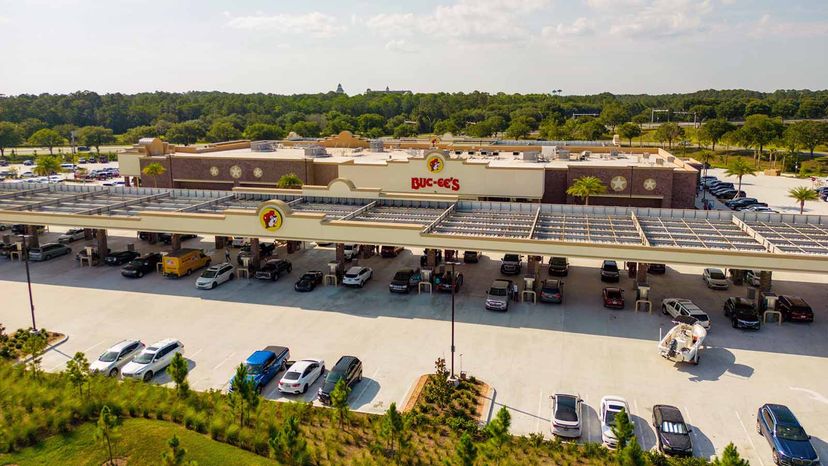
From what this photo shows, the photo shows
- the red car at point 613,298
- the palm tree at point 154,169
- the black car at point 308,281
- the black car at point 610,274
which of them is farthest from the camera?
the palm tree at point 154,169

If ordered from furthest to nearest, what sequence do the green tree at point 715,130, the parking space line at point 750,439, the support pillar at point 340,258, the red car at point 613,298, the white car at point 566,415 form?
1. the green tree at point 715,130
2. the support pillar at point 340,258
3. the red car at point 613,298
4. the white car at point 566,415
5. the parking space line at point 750,439

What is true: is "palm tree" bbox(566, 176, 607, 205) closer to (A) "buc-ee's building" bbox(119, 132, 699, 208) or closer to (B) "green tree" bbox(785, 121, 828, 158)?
(A) "buc-ee's building" bbox(119, 132, 699, 208)

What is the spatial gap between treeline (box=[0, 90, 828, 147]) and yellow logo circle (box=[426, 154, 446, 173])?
181 ft

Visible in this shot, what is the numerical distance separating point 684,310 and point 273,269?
81.0 ft

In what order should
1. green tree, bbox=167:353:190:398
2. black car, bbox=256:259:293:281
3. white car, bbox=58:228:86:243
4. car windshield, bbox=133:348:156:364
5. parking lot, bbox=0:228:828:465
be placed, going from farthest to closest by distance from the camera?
1. white car, bbox=58:228:86:243
2. black car, bbox=256:259:293:281
3. car windshield, bbox=133:348:156:364
4. parking lot, bbox=0:228:828:465
5. green tree, bbox=167:353:190:398

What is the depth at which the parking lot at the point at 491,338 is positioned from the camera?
23109mm

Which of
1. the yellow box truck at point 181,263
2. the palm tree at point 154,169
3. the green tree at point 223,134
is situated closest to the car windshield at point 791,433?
the yellow box truck at point 181,263

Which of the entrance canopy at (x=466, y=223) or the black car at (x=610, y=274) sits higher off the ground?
the entrance canopy at (x=466, y=223)

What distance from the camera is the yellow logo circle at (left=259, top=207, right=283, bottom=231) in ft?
118

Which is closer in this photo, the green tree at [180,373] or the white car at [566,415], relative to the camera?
the white car at [566,415]

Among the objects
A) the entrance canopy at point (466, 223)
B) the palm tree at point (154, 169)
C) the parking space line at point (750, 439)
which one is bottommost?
the parking space line at point (750, 439)

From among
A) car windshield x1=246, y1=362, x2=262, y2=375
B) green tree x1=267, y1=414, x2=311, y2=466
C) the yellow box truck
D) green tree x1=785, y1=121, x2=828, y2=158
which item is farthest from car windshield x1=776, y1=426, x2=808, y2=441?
green tree x1=785, y1=121, x2=828, y2=158

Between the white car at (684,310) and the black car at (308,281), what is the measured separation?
20.5 m

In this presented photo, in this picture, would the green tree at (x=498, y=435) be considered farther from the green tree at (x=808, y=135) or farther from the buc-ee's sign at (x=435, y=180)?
the green tree at (x=808, y=135)
